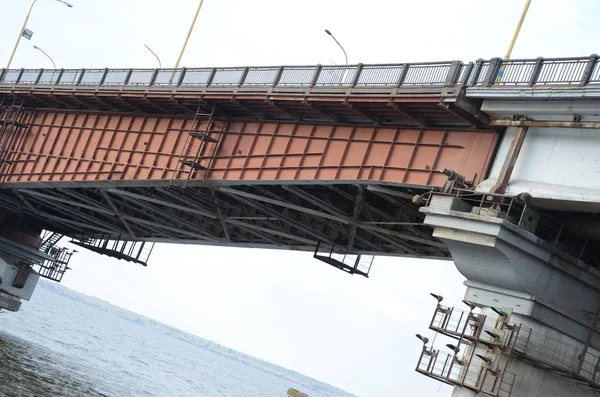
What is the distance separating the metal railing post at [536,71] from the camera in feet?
90.4

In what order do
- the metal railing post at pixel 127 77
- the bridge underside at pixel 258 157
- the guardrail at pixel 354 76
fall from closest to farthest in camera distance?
1. the guardrail at pixel 354 76
2. the bridge underside at pixel 258 157
3. the metal railing post at pixel 127 77

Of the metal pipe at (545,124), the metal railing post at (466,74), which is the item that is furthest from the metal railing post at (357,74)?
the metal pipe at (545,124)

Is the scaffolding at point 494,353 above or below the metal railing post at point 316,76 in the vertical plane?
below

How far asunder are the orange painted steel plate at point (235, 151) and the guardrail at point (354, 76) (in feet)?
5.58

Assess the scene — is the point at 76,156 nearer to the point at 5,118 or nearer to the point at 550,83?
the point at 5,118

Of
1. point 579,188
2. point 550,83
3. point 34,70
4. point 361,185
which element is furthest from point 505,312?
point 34,70

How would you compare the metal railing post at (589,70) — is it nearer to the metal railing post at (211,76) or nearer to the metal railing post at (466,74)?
the metal railing post at (466,74)

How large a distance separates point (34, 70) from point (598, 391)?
39083 mm

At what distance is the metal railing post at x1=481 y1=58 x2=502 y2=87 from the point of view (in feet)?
95.4

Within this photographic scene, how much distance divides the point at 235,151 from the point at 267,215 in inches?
318

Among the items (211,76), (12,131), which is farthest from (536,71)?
(12,131)

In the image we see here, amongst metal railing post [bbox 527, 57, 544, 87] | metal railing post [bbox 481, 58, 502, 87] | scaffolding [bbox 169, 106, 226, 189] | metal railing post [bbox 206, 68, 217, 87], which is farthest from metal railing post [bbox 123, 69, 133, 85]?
metal railing post [bbox 527, 57, 544, 87]

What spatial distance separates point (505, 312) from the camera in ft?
89.1

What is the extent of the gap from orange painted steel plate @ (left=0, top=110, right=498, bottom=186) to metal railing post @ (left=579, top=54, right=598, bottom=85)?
412cm
